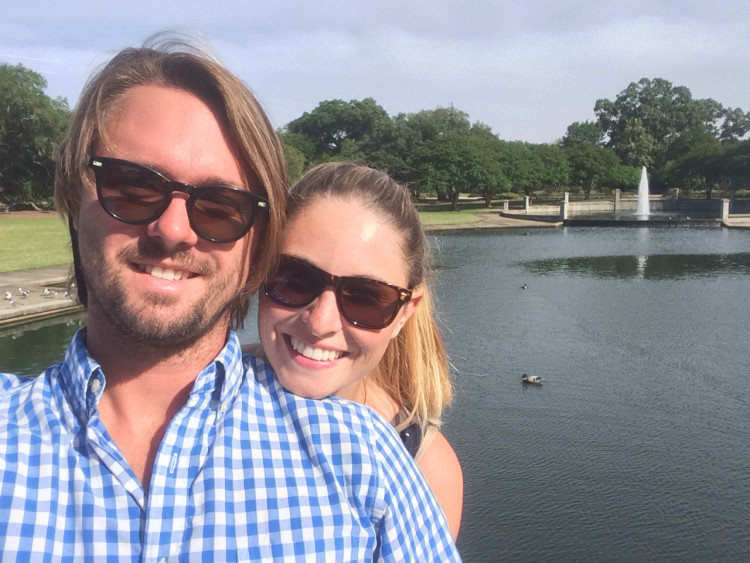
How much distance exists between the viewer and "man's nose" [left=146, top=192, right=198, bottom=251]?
172cm

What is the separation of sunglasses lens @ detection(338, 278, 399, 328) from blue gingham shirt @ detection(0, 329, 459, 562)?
270 mm

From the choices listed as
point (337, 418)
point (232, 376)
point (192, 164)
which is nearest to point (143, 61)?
point (192, 164)

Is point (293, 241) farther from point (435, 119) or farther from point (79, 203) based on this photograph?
point (435, 119)

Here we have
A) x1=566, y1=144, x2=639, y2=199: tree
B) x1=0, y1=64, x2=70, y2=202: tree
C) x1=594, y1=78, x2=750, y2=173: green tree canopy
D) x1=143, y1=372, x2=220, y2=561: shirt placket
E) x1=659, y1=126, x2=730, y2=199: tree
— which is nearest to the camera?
x1=143, y1=372, x2=220, y2=561: shirt placket

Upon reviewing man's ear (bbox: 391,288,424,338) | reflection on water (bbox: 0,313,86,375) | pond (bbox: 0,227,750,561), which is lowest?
pond (bbox: 0,227,750,561)

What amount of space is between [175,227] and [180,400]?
45 cm

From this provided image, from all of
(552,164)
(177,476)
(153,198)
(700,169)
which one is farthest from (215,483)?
(700,169)

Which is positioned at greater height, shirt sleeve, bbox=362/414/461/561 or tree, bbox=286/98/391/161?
tree, bbox=286/98/391/161

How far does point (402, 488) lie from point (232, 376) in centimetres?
51

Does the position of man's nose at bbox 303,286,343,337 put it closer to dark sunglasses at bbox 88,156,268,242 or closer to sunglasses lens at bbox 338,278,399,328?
sunglasses lens at bbox 338,278,399,328

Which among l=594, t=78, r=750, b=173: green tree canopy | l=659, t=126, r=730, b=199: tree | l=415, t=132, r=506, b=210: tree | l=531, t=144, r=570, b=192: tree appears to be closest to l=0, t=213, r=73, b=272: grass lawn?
l=415, t=132, r=506, b=210: tree

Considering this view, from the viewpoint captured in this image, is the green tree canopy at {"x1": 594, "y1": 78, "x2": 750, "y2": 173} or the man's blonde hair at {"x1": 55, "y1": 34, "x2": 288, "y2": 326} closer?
the man's blonde hair at {"x1": 55, "y1": 34, "x2": 288, "y2": 326}

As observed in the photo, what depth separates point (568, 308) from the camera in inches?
706

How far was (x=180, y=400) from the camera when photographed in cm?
179
